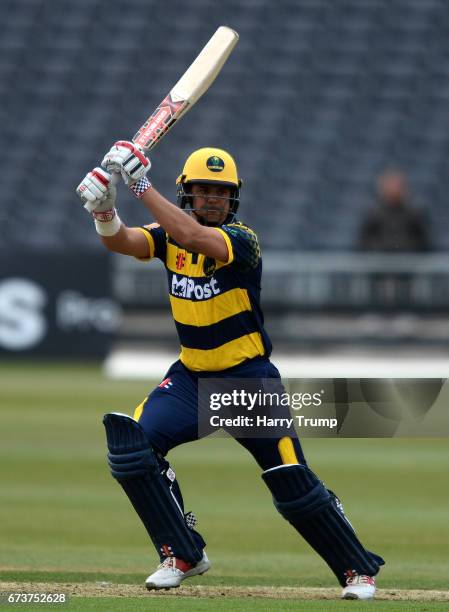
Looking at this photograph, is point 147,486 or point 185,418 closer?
point 147,486

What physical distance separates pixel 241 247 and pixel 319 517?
3.61 ft

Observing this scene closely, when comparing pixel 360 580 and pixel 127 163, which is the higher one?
pixel 127 163

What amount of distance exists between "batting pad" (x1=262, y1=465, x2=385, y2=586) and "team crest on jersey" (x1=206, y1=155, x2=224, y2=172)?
123cm

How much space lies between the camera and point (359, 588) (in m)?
5.32

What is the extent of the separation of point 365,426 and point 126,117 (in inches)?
616

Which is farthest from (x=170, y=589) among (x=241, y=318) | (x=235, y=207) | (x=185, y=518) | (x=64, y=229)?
(x=64, y=229)

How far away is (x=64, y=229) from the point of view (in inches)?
778

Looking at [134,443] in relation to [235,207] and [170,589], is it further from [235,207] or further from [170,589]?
[235,207]

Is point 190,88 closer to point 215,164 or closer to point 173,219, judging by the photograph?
point 215,164

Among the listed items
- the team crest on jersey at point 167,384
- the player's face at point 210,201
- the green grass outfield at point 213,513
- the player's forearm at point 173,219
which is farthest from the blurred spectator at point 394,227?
the player's forearm at point 173,219

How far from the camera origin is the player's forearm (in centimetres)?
514

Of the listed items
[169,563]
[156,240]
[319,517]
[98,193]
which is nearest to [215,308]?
[156,240]

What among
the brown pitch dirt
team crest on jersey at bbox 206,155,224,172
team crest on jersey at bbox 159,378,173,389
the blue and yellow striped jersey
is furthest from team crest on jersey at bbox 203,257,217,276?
the brown pitch dirt

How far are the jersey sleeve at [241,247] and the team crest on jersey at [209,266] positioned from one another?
0.10 metres
